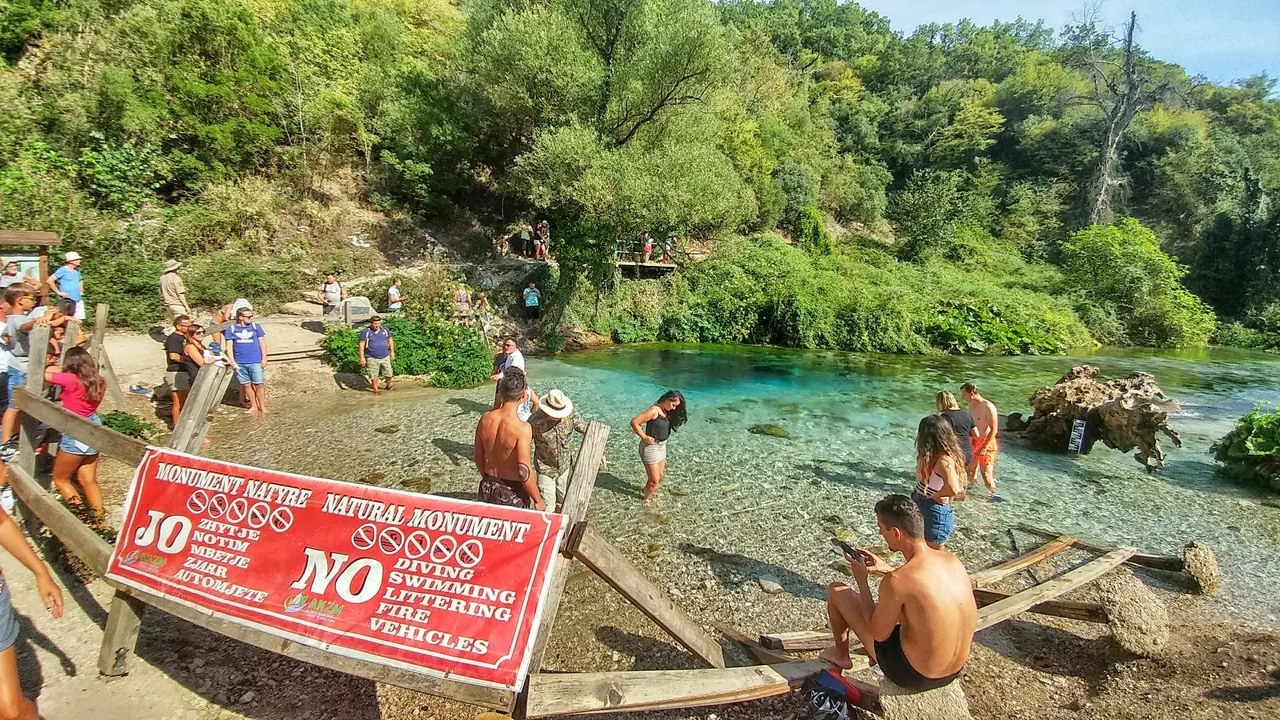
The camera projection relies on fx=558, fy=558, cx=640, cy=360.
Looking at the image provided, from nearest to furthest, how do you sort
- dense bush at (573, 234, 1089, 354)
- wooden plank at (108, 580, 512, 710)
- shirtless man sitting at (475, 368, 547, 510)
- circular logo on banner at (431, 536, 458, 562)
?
wooden plank at (108, 580, 512, 710), circular logo on banner at (431, 536, 458, 562), shirtless man sitting at (475, 368, 547, 510), dense bush at (573, 234, 1089, 354)

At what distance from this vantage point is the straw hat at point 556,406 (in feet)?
21.9

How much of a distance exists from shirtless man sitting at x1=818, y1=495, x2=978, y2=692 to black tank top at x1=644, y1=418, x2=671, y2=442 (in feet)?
13.5

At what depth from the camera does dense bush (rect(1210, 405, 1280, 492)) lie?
30.8 feet

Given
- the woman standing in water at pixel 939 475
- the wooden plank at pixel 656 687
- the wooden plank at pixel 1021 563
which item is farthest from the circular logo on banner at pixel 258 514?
the wooden plank at pixel 1021 563

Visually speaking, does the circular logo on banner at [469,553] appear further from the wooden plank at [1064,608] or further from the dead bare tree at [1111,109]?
the dead bare tree at [1111,109]

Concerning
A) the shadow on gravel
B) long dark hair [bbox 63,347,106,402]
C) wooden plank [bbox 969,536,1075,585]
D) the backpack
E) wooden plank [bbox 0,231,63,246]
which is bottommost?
the shadow on gravel

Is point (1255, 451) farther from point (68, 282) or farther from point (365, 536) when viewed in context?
Result: point (68, 282)

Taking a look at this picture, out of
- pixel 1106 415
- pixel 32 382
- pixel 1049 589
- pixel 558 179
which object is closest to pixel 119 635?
pixel 32 382

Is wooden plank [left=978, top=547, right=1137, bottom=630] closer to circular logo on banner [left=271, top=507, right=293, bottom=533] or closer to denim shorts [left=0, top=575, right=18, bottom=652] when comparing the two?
circular logo on banner [left=271, top=507, right=293, bottom=533]

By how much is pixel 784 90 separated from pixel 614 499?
4591 cm

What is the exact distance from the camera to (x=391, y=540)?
361 cm

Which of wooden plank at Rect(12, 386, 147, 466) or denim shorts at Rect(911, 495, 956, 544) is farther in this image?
denim shorts at Rect(911, 495, 956, 544)

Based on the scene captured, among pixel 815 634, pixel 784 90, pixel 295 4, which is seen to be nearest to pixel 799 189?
pixel 784 90

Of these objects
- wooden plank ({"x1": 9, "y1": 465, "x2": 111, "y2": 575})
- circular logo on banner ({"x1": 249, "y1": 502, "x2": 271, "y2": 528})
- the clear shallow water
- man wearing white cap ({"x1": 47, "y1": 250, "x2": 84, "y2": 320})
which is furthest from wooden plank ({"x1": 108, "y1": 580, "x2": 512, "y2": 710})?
man wearing white cap ({"x1": 47, "y1": 250, "x2": 84, "y2": 320})
